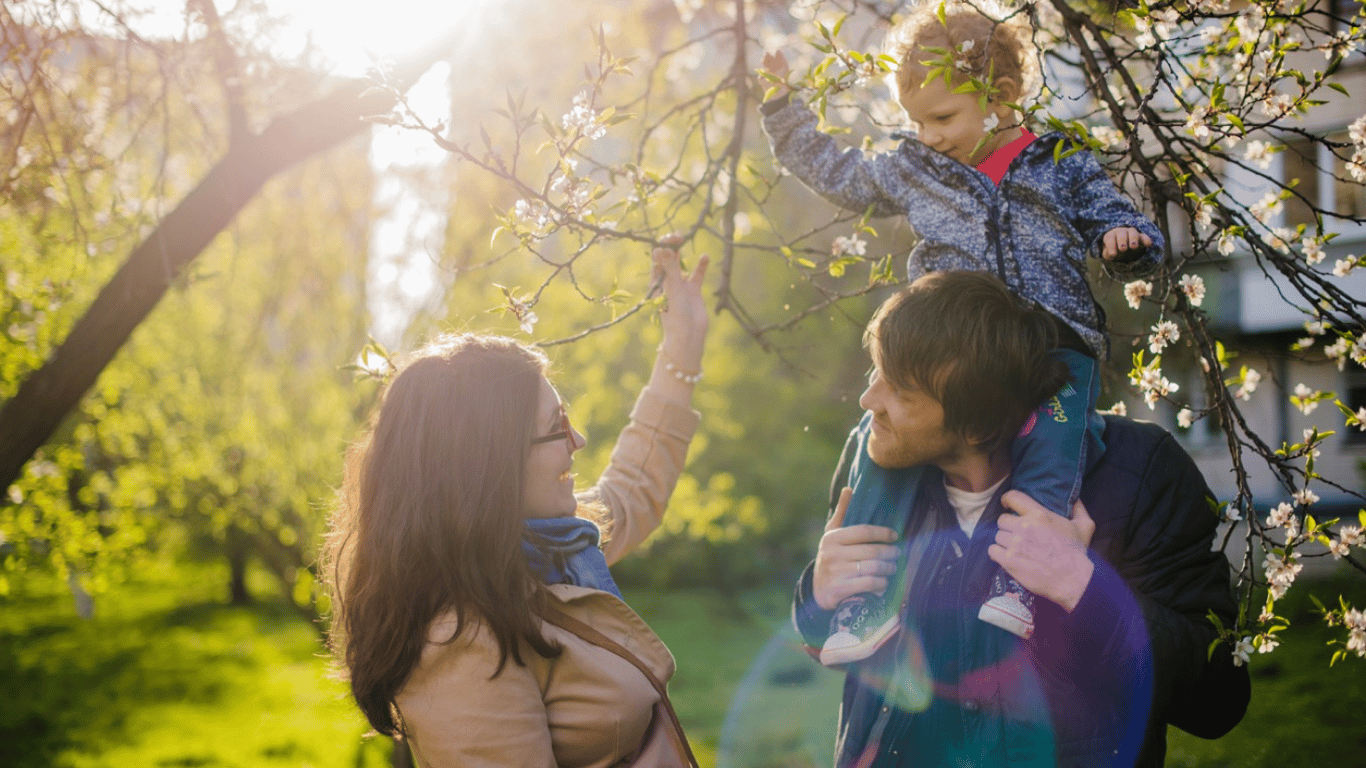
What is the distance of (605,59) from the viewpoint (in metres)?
2.29

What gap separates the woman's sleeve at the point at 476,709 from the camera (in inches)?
67.4

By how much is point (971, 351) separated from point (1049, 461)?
0.93 feet

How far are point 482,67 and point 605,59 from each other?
15.8ft

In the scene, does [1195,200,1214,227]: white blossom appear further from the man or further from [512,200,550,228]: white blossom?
[512,200,550,228]: white blossom

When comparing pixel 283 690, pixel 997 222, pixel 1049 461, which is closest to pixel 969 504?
pixel 1049 461

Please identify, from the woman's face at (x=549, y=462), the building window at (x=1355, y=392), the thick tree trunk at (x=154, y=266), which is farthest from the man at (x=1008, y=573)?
the building window at (x=1355, y=392)

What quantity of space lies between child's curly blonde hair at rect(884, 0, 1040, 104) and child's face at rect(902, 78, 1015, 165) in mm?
34

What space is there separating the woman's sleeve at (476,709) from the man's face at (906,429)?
896mm

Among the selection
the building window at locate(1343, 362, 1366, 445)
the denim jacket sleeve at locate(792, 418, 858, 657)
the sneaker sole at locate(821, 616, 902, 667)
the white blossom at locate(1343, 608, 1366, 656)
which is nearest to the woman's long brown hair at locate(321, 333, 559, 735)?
the sneaker sole at locate(821, 616, 902, 667)

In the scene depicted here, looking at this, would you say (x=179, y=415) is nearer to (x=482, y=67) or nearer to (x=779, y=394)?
(x=482, y=67)

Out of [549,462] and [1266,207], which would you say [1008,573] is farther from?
[1266,207]

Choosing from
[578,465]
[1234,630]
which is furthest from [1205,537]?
[578,465]

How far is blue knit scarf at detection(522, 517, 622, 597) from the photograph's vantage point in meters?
1.98

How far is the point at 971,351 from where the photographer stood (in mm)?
2000
